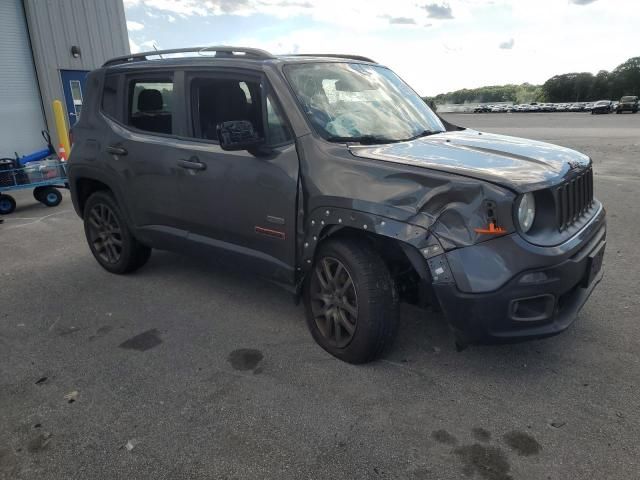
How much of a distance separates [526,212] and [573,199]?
0.55 metres

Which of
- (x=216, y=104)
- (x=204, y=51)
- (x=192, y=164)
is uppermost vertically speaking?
(x=204, y=51)

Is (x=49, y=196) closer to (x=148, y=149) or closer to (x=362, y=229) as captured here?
(x=148, y=149)

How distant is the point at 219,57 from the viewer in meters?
3.77

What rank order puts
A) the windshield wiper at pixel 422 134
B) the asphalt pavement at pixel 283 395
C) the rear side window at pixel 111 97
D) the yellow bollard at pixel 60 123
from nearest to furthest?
the asphalt pavement at pixel 283 395
the windshield wiper at pixel 422 134
the rear side window at pixel 111 97
the yellow bollard at pixel 60 123

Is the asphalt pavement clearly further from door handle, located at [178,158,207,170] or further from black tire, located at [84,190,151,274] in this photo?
door handle, located at [178,158,207,170]

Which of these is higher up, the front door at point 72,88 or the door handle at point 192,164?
the front door at point 72,88

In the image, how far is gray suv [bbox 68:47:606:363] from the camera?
2.67 meters

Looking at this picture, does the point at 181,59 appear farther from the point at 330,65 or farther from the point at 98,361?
the point at 98,361

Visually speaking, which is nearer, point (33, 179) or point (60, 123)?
point (33, 179)

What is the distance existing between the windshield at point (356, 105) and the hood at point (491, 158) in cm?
18

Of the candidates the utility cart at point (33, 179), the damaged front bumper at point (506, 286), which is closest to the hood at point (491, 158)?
the damaged front bumper at point (506, 286)

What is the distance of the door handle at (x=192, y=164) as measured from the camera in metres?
3.78

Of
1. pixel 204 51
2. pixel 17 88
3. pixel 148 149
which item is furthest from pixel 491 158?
pixel 17 88

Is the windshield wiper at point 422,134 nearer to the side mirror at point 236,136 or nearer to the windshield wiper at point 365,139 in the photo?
the windshield wiper at point 365,139
